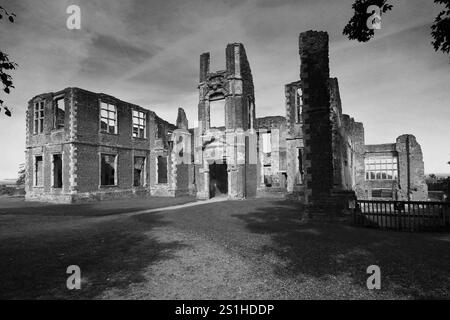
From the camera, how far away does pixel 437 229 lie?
8.91 meters

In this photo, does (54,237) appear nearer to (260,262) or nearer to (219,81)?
(260,262)

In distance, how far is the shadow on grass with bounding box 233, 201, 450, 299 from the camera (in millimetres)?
4473

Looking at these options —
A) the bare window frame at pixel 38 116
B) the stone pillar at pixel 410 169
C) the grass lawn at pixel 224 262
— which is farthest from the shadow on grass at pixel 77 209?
the stone pillar at pixel 410 169

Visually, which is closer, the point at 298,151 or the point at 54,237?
the point at 54,237

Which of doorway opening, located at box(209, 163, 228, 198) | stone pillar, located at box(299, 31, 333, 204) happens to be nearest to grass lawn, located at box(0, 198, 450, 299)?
stone pillar, located at box(299, 31, 333, 204)

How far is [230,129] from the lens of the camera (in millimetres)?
21672

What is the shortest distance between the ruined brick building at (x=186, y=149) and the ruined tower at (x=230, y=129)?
84 millimetres

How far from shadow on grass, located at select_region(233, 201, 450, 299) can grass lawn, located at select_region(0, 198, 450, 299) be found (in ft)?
0.06

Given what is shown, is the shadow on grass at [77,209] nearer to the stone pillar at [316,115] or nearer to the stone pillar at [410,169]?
the stone pillar at [316,115]

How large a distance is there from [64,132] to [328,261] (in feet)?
70.7

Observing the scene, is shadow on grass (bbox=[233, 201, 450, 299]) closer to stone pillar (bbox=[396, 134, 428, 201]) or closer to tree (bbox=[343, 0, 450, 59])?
tree (bbox=[343, 0, 450, 59])

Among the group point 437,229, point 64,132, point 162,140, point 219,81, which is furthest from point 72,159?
point 437,229

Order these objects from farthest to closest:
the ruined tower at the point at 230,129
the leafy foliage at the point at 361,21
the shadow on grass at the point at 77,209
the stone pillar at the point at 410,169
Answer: the stone pillar at the point at 410,169, the ruined tower at the point at 230,129, the shadow on grass at the point at 77,209, the leafy foliage at the point at 361,21

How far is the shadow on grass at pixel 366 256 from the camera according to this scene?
447cm
